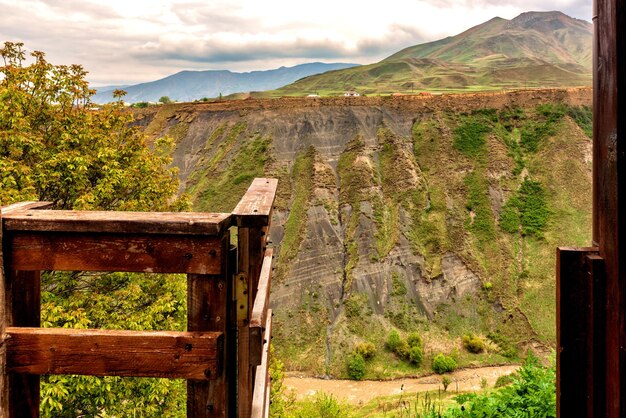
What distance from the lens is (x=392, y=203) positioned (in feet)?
139

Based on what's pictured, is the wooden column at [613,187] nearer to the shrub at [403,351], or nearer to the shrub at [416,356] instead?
the shrub at [416,356]

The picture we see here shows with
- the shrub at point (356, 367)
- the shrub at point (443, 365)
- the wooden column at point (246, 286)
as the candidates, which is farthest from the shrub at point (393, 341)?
the wooden column at point (246, 286)

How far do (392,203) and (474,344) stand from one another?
15.4 m

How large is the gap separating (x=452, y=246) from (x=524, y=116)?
2108 centimetres

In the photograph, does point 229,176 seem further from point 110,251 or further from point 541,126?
point 110,251

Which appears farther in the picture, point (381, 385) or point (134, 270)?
point (381, 385)

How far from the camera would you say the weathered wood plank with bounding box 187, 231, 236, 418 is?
2707mm

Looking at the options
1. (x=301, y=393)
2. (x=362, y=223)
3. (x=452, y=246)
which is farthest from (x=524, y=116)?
(x=301, y=393)

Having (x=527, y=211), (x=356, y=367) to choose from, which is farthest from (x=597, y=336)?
(x=527, y=211)

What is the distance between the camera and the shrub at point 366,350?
102ft

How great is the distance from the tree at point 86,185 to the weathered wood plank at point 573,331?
30.1ft

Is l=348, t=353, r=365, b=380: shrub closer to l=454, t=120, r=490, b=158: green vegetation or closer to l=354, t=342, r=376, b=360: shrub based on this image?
l=354, t=342, r=376, b=360: shrub

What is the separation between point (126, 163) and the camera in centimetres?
1341

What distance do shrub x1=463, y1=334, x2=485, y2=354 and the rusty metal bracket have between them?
33246mm
